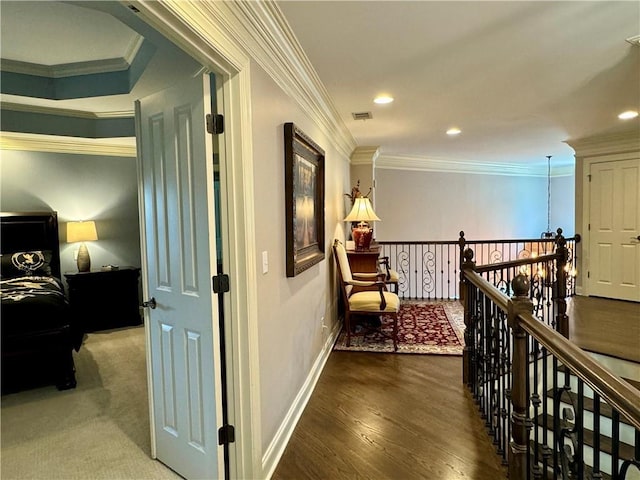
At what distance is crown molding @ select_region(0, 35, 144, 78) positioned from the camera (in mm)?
2828

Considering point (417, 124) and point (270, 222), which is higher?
point (417, 124)

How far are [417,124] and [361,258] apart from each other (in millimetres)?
1726

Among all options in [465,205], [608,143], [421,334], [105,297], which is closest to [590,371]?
[421,334]

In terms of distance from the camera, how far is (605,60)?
8.55 feet

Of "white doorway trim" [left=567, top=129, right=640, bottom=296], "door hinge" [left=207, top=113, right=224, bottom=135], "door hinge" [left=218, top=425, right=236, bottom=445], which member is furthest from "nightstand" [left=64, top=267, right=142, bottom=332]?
"white doorway trim" [left=567, top=129, right=640, bottom=296]

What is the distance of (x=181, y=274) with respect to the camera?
6.28 feet

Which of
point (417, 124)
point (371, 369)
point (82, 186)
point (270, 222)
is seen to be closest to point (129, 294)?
point (82, 186)

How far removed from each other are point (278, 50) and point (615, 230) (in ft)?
18.3

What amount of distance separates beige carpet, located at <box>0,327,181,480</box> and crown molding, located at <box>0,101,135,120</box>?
2.57 m

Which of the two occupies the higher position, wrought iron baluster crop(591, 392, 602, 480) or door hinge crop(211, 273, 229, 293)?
door hinge crop(211, 273, 229, 293)

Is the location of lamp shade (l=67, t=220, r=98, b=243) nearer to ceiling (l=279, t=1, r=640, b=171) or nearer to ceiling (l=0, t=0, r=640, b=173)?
ceiling (l=0, t=0, r=640, b=173)

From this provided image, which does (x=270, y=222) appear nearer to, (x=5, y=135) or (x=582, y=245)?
(x=5, y=135)

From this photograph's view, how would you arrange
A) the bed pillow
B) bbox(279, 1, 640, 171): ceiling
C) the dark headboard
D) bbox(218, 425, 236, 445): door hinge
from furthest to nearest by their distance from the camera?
the dark headboard < the bed pillow < bbox(279, 1, 640, 171): ceiling < bbox(218, 425, 236, 445): door hinge

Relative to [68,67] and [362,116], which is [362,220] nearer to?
[362,116]
